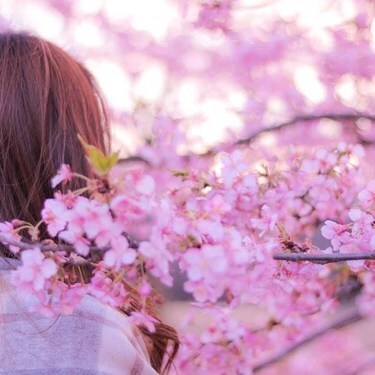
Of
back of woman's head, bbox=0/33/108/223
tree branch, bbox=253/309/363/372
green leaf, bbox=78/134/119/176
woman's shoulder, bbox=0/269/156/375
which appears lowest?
tree branch, bbox=253/309/363/372

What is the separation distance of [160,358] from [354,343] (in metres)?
4.20

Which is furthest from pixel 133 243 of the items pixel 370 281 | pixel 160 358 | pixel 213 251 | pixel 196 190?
pixel 160 358

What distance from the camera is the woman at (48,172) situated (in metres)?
1.46

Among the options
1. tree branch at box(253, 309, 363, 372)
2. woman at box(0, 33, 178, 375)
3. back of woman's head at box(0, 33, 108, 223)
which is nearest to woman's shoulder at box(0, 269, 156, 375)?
woman at box(0, 33, 178, 375)

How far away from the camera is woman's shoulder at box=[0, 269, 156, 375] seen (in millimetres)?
1442

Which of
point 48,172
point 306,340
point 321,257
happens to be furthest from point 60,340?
point 306,340

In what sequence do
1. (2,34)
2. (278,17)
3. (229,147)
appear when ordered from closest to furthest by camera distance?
(2,34), (229,147), (278,17)

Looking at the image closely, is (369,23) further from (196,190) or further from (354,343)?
(354,343)

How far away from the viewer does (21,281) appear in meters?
1.19

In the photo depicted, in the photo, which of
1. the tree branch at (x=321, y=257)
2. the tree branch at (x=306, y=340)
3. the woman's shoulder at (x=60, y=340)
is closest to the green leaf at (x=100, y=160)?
the tree branch at (x=321, y=257)

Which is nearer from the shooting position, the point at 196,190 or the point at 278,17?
the point at 196,190

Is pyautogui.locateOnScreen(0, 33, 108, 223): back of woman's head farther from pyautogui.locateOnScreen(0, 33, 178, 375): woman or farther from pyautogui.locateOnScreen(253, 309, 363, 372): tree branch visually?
pyautogui.locateOnScreen(253, 309, 363, 372): tree branch

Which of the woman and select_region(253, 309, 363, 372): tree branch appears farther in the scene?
select_region(253, 309, 363, 372): tree branch

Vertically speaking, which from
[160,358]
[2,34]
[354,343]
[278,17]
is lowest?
[354,343]
